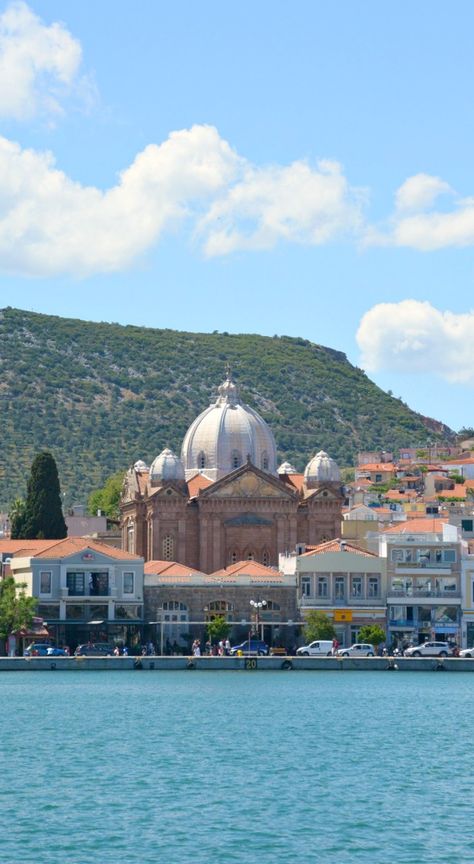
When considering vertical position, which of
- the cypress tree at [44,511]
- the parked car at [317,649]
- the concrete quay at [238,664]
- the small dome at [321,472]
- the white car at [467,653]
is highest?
the small dome at [321,472]

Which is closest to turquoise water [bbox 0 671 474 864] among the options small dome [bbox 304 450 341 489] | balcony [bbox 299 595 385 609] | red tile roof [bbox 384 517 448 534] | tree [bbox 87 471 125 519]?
balcony [bbox 299 595 385 609]

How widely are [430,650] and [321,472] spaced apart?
27529 millimetres

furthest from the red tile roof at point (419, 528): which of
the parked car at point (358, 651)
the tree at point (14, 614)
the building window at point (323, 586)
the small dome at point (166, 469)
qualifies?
the tree at point (14, 614)

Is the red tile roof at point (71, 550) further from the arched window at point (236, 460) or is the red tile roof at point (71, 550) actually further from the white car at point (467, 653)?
the white car at point (467, 653)

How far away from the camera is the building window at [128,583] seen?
365 feet

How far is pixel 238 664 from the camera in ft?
319

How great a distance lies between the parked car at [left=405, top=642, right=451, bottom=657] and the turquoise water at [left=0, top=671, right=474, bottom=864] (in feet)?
70.8

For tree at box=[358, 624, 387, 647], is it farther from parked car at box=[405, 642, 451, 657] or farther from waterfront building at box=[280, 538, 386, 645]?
parked car at box=[405, 642, 451, 657]

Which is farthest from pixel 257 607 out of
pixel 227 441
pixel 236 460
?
pixel 227 441

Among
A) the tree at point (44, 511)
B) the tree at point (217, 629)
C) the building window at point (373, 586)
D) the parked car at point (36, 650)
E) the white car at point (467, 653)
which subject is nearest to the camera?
the parked car at point (36, 650)

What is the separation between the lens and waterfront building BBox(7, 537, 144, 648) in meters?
110

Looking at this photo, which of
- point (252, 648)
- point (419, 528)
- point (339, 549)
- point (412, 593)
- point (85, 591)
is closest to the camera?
point (252, 648)

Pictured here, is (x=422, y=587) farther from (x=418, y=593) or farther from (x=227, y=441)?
(x=227, y=441)

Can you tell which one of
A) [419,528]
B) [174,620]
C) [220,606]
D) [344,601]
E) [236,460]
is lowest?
[174,620]
